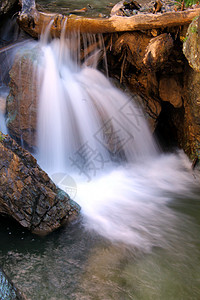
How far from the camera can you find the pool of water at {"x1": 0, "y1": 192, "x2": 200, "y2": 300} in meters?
3.05

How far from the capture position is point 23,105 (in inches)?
211

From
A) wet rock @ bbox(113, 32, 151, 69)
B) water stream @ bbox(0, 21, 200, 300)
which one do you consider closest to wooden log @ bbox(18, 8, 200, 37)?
wet rock @ bbox(113, 32, 151, 69)

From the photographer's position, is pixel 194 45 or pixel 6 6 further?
pixel 6 6

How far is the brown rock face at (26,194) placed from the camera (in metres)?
3.76

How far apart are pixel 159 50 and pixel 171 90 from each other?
1.11 m

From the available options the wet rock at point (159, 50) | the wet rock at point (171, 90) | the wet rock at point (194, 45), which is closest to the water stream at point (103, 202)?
the wet rock at point (171, 90)

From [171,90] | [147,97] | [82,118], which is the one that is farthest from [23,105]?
[171,90]

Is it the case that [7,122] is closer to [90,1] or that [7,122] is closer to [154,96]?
[154,96]

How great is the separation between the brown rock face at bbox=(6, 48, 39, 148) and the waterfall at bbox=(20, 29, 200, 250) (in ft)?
0.46

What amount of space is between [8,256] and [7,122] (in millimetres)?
2758

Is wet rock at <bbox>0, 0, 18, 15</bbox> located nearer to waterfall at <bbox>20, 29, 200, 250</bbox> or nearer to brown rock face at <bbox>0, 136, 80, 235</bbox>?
waterfall at <bbox>20, 29, 200, 250</bbox>

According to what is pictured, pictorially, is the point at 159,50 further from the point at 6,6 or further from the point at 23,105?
the point at 6,6

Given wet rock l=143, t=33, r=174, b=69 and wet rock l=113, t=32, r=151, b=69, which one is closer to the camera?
wet rock l=143, t=33, r=174, b=69

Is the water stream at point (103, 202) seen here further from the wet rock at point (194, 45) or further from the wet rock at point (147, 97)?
the wet rock at point (194, 45)
